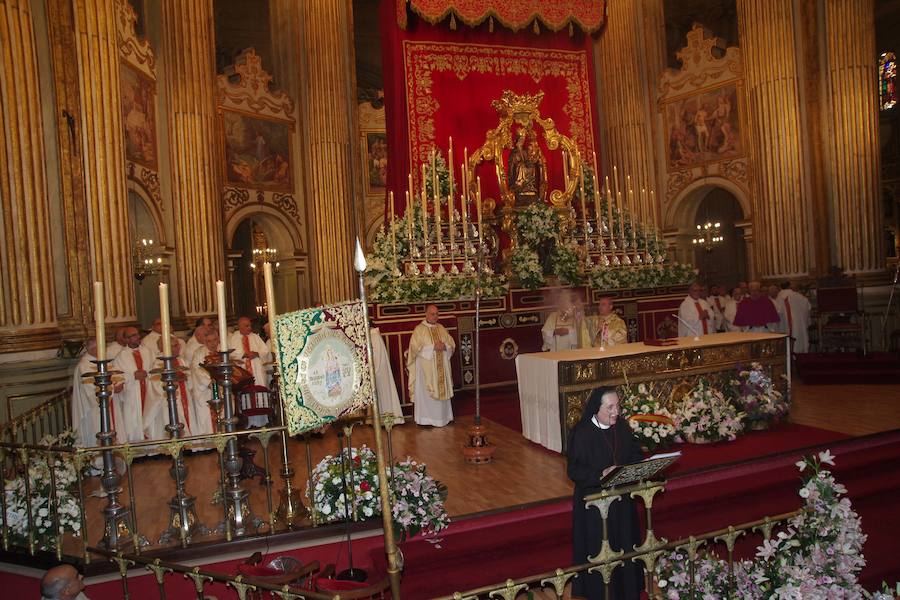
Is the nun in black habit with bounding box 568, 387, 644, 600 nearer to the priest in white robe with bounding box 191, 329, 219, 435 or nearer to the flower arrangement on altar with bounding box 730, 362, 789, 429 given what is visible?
the flower arrangement on altar with bounding box 730, 362, 789, 429

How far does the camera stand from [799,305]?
48.7 feet

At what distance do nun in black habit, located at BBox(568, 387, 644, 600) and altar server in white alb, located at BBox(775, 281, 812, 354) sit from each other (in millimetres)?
11440

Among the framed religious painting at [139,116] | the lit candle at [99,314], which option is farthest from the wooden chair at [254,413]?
the framed religious painting at [139,116]

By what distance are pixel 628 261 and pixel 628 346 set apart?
4.12 metres

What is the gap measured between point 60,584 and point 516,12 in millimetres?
13717

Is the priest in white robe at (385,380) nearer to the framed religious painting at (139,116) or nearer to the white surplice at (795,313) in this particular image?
the framed religious painting at (139,116)

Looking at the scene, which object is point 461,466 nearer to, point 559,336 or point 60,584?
point 559,336

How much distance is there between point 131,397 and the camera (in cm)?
920

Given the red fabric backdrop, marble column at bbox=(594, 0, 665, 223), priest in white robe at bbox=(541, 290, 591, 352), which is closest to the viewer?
priest in white robe at bbox=(541, 290, 591, 352)

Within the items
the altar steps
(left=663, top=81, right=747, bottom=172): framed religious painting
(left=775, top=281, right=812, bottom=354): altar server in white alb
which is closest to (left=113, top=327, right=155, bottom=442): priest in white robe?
the altar steps

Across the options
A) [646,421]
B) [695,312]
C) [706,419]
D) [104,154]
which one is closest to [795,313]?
[695,312]

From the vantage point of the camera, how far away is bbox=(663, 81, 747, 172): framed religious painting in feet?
58.6

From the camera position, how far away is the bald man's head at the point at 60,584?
3484 mm

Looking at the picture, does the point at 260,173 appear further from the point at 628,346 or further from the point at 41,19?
the point at 628,346
